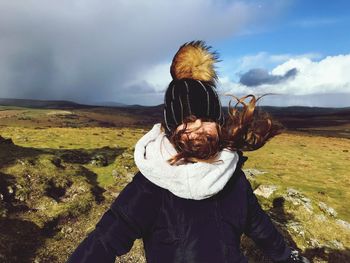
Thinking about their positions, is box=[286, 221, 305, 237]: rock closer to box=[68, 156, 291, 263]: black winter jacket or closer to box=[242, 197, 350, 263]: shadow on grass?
box=[242, 197, 350, 263]: shadow on grass

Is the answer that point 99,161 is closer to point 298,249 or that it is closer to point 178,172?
point 298,249

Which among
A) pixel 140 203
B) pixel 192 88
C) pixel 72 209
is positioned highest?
pixel 192 88

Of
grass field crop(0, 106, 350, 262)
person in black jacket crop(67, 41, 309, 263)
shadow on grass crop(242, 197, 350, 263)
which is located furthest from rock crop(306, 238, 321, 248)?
person in black jacket crop(67, 41, 309, 263)

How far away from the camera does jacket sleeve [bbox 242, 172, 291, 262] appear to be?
4000 mm

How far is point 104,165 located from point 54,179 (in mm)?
6007

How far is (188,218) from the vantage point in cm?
353

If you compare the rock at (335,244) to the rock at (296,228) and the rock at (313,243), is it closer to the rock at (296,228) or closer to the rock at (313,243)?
the rock at (313,243)

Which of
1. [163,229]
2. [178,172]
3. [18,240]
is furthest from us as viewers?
[18,240]

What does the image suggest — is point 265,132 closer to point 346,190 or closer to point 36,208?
point 36,208

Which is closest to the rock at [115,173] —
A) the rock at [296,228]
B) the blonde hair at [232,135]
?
the rock at [296,228]

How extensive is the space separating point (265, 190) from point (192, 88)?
1694cm

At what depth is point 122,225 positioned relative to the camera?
135 inches

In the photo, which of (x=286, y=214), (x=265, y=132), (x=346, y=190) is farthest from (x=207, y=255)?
(x=346, y=190)

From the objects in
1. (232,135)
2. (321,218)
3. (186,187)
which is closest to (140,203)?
(186,187)
